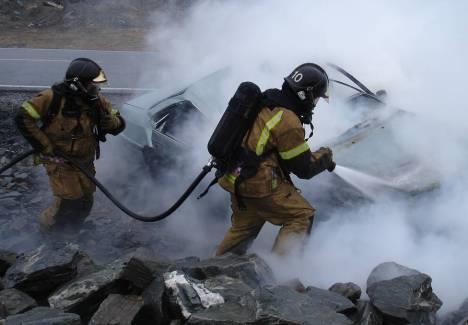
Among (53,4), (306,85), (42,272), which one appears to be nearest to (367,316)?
(306,85)

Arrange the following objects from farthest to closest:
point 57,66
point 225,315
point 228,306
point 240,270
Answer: point 57,66
point 240,270
point 228,306
point 225,315

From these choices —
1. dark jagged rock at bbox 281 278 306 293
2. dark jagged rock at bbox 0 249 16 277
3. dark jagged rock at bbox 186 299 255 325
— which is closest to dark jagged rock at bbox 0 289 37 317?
dark jagged rock at bbox 0 249 16 277

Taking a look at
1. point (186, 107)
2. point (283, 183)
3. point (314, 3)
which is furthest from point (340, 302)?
point (314, 3)

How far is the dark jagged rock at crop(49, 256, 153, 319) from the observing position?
3.25 meters

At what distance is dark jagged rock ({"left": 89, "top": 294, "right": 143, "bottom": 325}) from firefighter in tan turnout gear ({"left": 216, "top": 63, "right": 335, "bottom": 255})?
3.55 ft

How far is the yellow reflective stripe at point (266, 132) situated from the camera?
3582mm

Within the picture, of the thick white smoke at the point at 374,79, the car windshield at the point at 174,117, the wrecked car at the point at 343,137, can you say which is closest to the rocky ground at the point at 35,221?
the thick white smoke at the point at 374,79

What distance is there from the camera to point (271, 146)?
369cm

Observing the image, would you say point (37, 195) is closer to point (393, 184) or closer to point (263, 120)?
point (263, 120)

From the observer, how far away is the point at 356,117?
15.9 ft

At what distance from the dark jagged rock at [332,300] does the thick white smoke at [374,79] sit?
2.08 feet

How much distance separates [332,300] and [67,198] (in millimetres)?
2354

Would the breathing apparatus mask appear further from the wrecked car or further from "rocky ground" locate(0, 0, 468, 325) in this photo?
"rocky ground" locate(0, 0, 468, 325)

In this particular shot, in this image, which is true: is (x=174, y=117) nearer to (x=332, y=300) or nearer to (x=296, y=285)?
(x=296, y=285)
